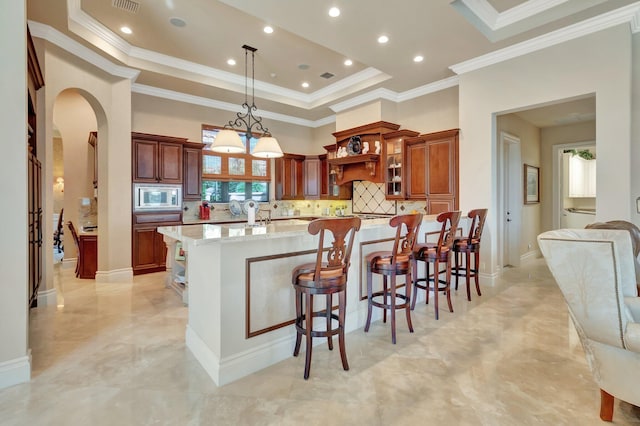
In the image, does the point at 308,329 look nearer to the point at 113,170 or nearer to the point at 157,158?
the point at 113,170

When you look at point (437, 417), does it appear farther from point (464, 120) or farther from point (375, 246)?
point (464, 120)

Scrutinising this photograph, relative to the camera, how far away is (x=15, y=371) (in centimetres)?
214

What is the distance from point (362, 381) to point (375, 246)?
142 cm

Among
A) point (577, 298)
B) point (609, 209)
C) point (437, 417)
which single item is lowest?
point (437, 417)

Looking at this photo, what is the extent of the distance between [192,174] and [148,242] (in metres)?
1.42

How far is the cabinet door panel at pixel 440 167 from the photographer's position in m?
4.90

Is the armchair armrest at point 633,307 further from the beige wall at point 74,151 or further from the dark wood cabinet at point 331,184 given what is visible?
the beige wall at point 74,151

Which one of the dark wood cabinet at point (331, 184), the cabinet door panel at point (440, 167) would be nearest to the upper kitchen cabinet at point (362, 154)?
the dark wood cabinet at point (331, 184)

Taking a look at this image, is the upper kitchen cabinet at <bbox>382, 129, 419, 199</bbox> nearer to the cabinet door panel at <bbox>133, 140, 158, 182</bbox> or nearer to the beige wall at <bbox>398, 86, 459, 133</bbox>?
the beige wall at <bbox>398, 86, 459, 133</bbox>

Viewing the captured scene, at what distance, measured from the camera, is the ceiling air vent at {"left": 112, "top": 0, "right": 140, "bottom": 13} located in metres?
3.54

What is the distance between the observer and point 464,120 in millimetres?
4754

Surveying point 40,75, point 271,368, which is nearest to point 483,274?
point 271,368

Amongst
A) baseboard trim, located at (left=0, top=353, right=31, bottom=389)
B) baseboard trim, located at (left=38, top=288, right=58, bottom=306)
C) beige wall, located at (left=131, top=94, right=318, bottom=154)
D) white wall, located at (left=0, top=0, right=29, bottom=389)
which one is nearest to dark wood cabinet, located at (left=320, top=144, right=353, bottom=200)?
beige wall, located at (left=131, top=94, right=318, bottom=154)

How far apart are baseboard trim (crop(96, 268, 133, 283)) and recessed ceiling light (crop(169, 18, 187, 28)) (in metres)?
3.66
